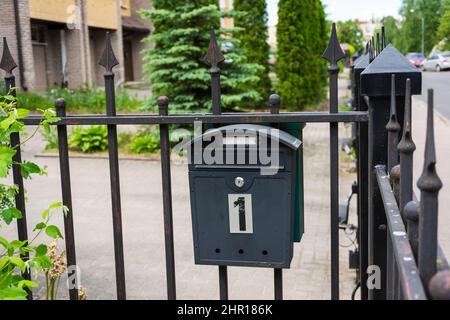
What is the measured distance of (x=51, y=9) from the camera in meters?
4.33

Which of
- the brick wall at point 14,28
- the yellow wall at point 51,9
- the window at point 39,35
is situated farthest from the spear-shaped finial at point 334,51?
the window at point 39,35

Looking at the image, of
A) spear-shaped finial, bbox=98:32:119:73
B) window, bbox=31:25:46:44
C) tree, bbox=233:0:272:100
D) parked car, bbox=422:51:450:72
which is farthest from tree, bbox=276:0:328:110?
spear-shaped finial, bbox=98:32:119:73

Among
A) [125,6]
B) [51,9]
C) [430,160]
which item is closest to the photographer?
[430,160]

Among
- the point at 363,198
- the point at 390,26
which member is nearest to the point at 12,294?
the point at 363,198

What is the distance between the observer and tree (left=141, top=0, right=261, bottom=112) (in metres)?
10.4

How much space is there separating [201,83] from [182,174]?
2186 mm

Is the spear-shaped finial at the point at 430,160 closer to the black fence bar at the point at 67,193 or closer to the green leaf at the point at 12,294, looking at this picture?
the green leaf at the point at 12,294

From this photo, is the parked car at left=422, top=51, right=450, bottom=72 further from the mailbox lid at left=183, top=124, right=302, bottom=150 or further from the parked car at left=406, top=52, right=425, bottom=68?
the mailbox lid at left=183, top=124, right=302, bottom=150

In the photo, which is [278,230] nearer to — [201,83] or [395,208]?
[395,208]

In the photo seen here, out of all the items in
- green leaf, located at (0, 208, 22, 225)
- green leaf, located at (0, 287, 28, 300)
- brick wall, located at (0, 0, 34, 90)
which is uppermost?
brick wall, located at (0, 0, 34, 90)

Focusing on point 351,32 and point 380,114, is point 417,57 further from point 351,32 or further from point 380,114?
point 351,32

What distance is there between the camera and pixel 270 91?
16172mm

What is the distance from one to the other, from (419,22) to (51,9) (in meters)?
2.93

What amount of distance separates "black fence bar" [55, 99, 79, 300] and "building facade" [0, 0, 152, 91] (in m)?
0.73
